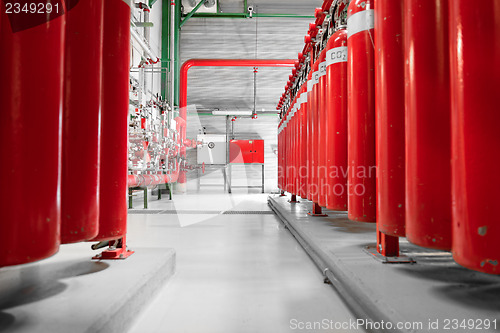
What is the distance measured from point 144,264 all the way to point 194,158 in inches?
317

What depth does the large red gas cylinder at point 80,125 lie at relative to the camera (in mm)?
876

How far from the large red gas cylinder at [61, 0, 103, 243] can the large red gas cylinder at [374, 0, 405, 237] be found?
95 cm

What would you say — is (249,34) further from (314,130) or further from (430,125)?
(430,125)

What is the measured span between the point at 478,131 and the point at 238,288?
45.5 inches

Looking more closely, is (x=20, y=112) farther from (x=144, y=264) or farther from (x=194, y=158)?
(x=194, y=158)

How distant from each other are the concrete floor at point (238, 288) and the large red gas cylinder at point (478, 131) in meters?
0.61

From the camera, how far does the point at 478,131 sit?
2.24ft

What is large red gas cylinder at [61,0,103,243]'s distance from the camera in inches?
34.5

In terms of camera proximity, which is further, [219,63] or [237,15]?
[237,15]

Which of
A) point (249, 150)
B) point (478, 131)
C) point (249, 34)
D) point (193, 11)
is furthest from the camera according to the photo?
point (249, 150)

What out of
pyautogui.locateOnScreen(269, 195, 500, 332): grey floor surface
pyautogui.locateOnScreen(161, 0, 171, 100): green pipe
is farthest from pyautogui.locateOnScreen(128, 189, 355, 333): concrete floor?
pyautogui.locateOnScreen(161, 0, 171, 100): green pipe

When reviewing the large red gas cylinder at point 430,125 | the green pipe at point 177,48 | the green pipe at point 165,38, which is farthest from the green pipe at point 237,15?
the large red gas cylinder at point 430,125

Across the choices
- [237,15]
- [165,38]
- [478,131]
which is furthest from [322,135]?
[237,15]

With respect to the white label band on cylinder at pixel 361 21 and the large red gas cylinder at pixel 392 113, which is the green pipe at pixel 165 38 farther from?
the large red gas cylinder at pixel 392 113
